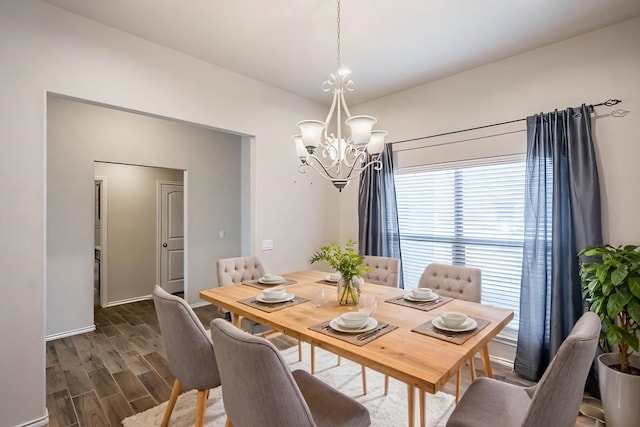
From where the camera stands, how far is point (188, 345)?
1.65 meters

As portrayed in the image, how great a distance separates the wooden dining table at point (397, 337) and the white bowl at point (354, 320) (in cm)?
12

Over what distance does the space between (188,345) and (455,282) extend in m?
1.90

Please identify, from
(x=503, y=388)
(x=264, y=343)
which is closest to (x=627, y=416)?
(x=503, y=388)

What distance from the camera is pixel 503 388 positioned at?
62.6 inches

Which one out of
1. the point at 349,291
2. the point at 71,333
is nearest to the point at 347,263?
the point at 349,291

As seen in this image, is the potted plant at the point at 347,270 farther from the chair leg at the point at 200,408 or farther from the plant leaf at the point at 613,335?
the plant leaf at the point at 613,335

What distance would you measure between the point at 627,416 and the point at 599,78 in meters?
2.37

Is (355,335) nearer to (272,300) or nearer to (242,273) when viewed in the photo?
(272,300)

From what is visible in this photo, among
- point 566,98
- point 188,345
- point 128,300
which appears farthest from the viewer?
point 128,300

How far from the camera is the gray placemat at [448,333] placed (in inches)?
57.9

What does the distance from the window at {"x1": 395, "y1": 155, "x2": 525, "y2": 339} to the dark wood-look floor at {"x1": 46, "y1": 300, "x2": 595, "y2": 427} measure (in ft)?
2.78

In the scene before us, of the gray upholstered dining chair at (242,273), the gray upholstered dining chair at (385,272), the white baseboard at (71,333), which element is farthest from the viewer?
the white baseboard at (71,333)

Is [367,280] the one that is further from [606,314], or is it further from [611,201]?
[611,201]

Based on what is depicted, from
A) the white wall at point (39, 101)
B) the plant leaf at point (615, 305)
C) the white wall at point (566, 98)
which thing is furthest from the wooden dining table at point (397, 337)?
the white wall at point (566, 98)
